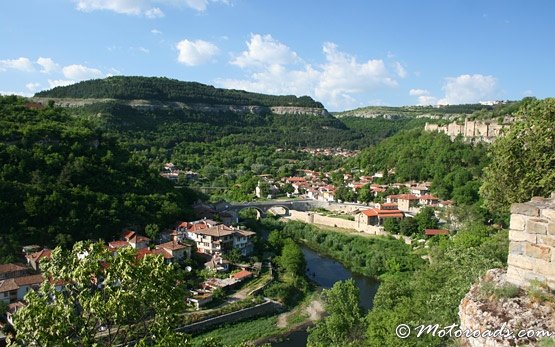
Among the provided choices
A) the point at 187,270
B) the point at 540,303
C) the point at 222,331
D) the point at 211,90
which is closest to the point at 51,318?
the point at 540,303

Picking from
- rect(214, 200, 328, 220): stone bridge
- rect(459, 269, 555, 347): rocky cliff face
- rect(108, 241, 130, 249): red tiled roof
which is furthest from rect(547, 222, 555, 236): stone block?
rect(214, 200, 328, 220): stone bridge

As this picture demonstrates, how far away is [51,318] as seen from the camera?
4.75m

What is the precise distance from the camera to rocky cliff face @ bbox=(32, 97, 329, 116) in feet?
261

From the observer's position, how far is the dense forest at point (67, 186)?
25672 mm

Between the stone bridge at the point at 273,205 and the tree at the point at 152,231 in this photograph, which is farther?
the stone bridge at the point at 273,205

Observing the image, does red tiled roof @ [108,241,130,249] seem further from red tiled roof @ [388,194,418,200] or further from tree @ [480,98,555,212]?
red tiled roof @ [388,194,418,200]

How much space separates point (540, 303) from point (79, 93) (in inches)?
3549

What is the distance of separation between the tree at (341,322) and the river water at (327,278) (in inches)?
148

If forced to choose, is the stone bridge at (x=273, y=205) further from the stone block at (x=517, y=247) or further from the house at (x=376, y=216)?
the stone block at (x=517, y=247)

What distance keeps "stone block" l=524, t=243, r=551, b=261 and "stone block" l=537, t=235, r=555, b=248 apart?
0.12 ft

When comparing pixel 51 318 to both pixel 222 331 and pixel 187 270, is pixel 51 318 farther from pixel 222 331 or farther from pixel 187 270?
pixel 187 270

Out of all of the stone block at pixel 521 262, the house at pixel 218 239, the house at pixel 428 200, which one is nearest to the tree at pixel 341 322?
the stone block at pixel 521 262

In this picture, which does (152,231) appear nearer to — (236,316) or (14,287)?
(14,287)

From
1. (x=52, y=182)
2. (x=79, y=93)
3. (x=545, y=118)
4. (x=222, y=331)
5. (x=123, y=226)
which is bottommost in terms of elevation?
(x=222, y=331)
